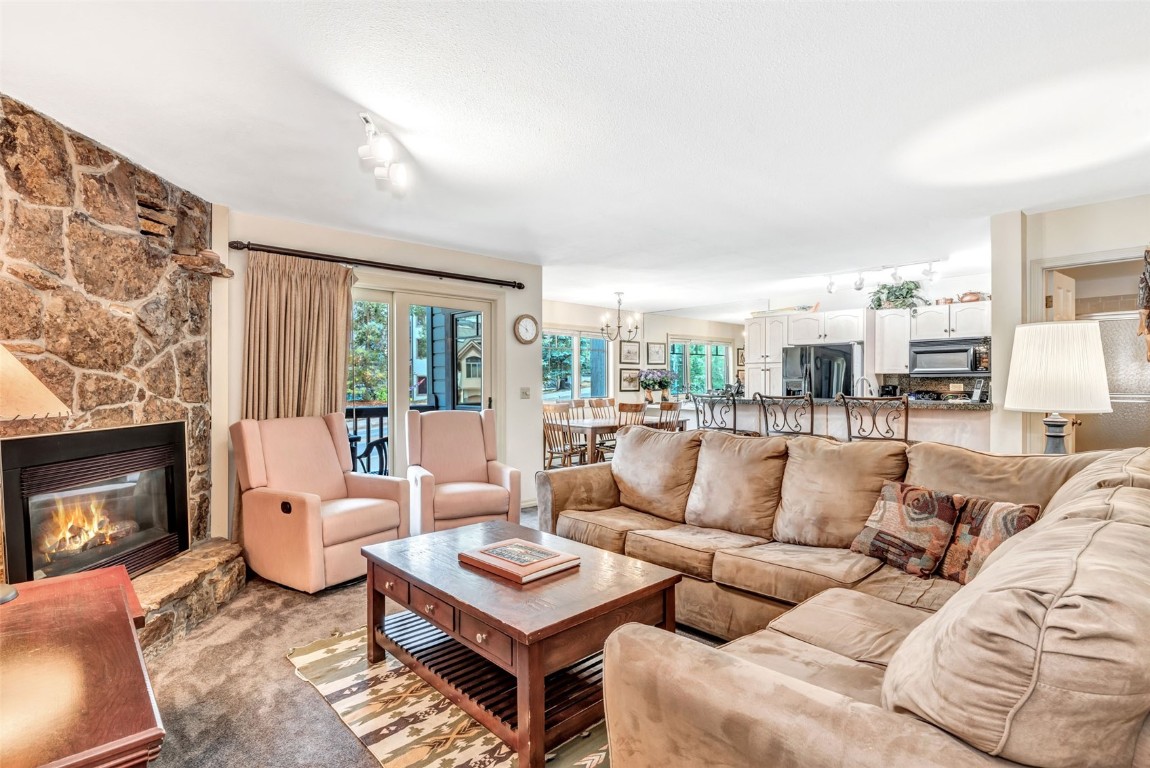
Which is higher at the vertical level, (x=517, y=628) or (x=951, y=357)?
(x=951, y=357)

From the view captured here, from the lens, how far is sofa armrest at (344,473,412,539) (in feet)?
11.7

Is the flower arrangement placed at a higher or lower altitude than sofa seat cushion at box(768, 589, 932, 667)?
higher

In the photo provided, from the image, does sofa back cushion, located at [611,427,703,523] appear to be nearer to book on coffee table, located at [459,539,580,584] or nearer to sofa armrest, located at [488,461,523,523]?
sofa armrest, located at [488,461,523,523]

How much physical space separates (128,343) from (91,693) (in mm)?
2425

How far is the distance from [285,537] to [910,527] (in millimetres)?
3093

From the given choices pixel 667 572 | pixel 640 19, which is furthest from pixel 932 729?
pixel 640 19

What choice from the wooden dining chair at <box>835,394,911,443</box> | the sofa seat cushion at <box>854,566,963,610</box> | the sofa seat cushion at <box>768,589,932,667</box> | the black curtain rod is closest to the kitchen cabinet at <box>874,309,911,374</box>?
the wooden dining chair at <box>835,394,911,443</box>

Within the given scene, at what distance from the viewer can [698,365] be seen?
10047 mm

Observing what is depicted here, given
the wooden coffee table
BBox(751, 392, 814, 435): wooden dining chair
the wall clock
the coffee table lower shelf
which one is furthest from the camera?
the wall clock

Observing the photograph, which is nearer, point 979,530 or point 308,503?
point 979,530

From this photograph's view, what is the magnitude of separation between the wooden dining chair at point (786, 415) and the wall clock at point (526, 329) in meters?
2.11

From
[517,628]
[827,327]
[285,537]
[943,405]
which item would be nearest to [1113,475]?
[517,628]

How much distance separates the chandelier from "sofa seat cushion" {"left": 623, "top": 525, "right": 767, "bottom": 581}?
5461mm

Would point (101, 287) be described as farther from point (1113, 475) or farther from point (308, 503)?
point (1113, 475)
